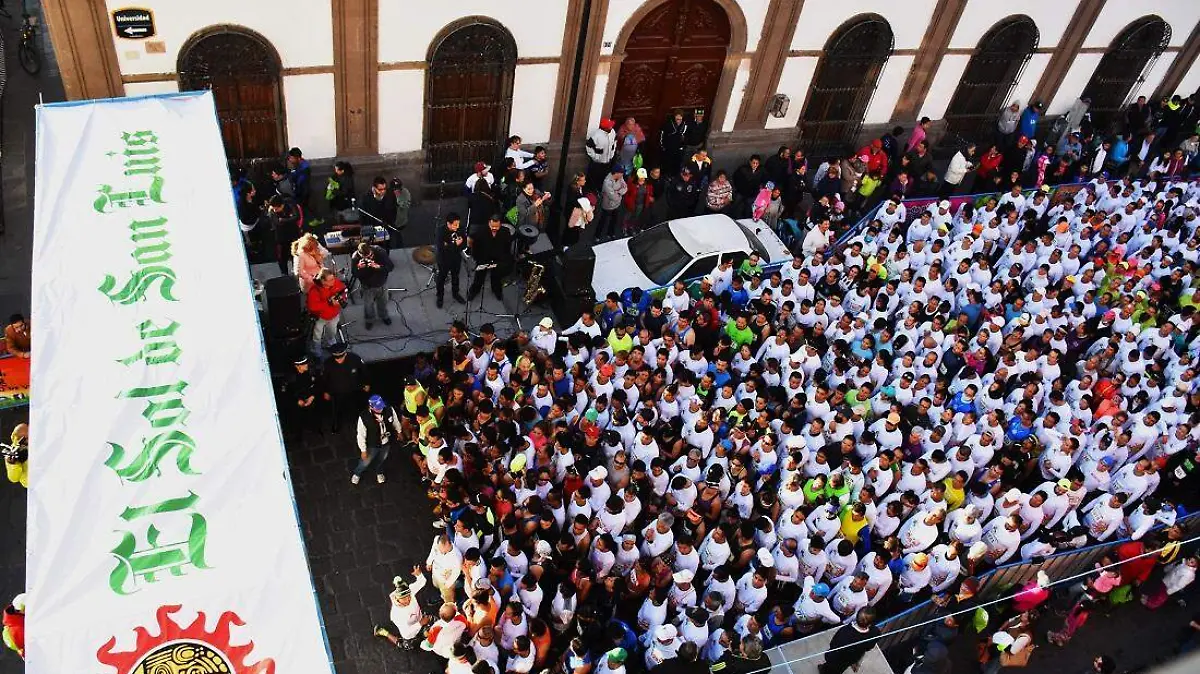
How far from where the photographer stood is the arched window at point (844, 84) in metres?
16.6

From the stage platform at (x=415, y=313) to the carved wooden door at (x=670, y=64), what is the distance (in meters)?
4.09

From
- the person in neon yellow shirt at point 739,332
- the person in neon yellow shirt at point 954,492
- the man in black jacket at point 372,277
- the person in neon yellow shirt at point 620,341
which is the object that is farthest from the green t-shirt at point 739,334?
the man in black jacket at point 372,277

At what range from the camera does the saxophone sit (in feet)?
44.4

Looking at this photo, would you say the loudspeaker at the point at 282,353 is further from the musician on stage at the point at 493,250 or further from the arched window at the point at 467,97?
the arched window at the point at 467,97

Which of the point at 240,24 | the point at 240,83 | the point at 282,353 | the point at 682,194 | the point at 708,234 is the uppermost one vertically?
the point at 240,24

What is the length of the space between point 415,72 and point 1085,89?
1365 centimetres

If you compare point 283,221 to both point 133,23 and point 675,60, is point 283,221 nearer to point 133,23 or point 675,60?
point 133,23

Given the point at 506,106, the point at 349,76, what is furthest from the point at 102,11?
the point at 506,106

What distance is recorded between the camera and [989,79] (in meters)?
18.4

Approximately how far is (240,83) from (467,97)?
328 centimetres

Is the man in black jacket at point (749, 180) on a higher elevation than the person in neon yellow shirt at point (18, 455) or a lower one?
higher

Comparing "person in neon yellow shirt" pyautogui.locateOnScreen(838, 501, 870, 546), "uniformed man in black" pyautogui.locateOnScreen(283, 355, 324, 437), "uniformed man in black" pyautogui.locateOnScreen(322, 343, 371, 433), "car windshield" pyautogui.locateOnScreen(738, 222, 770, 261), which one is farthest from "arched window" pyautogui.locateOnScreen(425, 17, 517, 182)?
"person in neon yellow shirt" pyautogui.locateOnScreen(838, 501, 870, 546)

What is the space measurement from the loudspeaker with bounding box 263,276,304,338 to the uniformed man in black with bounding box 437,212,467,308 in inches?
87.1

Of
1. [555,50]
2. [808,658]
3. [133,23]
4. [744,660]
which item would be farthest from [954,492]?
[133,23]
